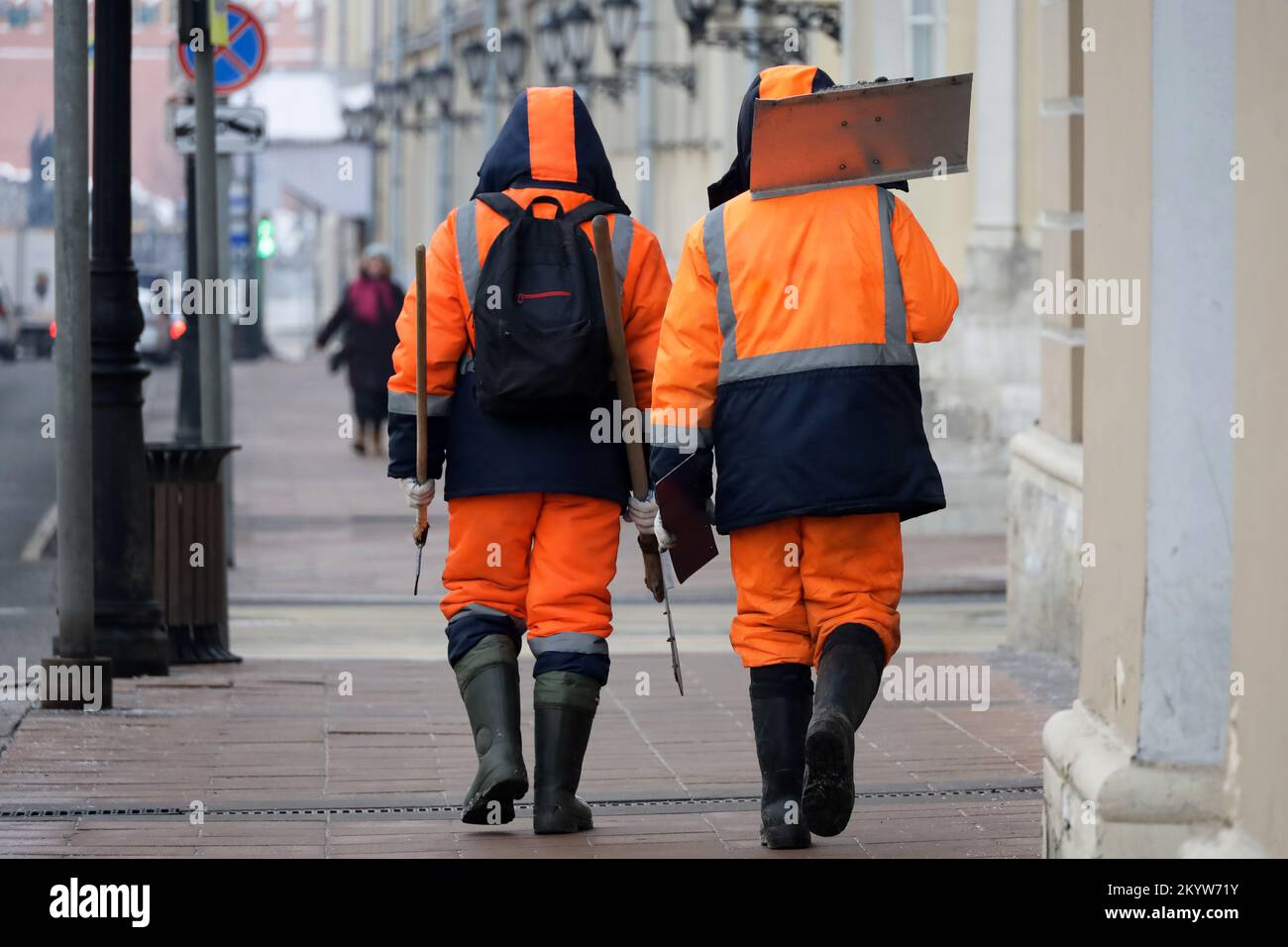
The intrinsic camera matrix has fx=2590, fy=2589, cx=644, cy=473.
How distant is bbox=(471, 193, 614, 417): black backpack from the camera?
5.94m

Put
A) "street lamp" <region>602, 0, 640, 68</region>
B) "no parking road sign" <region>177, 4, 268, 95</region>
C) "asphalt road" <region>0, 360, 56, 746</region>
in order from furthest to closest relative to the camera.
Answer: "street lamp" <region>602, 0, 640, 68</region>, "no parking road sign" <region>177, 4, 268, 95</region>, "asphalt road" <region>0, 360, 56, 746</region>

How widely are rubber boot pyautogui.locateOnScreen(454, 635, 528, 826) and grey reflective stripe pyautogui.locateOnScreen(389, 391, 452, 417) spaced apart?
553 millimetres

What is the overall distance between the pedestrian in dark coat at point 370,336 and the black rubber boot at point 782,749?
16458mm

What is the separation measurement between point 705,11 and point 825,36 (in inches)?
69.1

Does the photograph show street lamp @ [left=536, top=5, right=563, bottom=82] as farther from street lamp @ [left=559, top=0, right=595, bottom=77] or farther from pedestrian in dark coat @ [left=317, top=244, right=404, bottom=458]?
pedestrian in dark coat @ [left=317, top=244, right=404, bottom=458]

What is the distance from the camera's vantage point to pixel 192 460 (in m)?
9.27

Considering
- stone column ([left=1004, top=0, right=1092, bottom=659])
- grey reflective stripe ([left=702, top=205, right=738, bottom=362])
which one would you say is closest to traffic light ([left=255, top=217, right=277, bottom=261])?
stone column ([left=1004, top=0, right=1092, bottom=659])

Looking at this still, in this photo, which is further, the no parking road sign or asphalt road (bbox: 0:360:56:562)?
asphalt road (bbox: 0:360:56:562)

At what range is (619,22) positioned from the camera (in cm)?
2081

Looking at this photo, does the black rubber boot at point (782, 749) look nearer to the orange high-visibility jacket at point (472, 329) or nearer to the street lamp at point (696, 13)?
the orange high-visibility jacket at point (472, 329)

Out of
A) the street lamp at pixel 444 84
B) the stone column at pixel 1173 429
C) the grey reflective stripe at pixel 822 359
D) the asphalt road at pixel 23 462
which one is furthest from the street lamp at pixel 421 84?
the stone column at pixel 1173 429

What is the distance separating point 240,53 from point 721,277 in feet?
33.1

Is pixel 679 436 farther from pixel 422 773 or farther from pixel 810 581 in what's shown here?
pixel 422 773

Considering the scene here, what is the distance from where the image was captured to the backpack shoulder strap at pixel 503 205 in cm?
606
